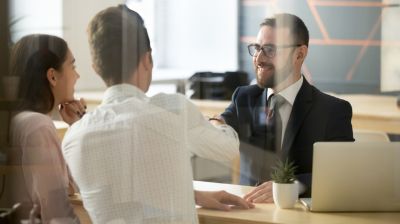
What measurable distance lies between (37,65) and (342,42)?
1021 mm

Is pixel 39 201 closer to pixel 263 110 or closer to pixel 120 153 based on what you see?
pixel 120 153

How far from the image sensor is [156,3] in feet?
8.45

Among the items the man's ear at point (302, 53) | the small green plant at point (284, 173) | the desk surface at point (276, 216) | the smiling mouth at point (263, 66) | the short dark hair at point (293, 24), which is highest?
the short dark hair at point (293, 24)

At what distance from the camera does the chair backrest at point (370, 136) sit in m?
2.49

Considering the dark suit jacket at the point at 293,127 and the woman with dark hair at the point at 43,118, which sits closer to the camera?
the dark suit jacket at the point at 293,127

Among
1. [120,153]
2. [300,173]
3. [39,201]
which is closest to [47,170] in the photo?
[39,201]

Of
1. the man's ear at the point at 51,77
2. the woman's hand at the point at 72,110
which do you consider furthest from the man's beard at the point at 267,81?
the man's ear at the point at 51,77

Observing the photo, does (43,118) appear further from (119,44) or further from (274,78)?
(274,78)

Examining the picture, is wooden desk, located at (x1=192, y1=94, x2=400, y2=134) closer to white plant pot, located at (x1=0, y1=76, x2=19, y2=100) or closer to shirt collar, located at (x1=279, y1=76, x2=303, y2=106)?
shirt collar, located at (x1=279, y1=76, x2=303, y2=106)

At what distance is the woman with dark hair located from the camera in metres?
2.67

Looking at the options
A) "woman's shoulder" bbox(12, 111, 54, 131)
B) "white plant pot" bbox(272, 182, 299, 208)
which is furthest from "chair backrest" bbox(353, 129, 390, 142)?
"woman's shoulder" bbox(12, 111, 54, 131)

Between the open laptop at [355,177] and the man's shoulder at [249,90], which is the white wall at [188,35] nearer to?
the man's shoulder at [249,90]

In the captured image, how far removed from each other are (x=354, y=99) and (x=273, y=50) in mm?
289

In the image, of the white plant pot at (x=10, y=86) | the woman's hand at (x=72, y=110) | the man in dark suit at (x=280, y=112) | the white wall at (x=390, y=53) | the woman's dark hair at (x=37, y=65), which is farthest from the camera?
the white plant pot at (x=10, y=86)
